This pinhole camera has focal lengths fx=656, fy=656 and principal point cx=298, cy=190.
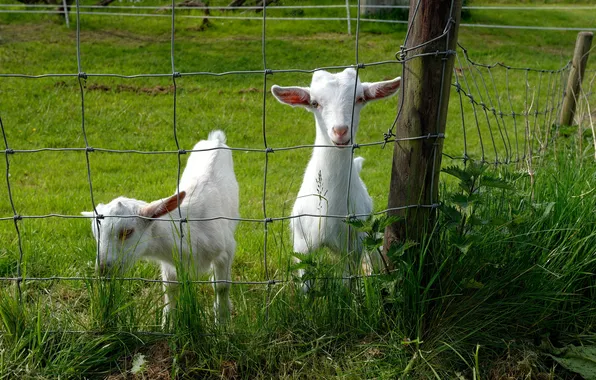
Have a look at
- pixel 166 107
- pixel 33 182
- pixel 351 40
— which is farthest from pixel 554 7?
pixel 33 182

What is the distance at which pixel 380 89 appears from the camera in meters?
3.88

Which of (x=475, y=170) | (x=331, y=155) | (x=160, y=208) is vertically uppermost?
(x=475, y=170)

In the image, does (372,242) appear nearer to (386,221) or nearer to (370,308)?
(386,221)

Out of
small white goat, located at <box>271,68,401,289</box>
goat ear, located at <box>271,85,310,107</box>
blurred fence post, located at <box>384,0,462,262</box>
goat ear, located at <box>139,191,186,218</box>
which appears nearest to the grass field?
blurred fence post, located at <box>384,0,462,262</box>

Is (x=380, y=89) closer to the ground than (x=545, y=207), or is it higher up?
higher up

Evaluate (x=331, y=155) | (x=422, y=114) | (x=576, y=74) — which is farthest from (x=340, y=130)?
(x=576, y=74)

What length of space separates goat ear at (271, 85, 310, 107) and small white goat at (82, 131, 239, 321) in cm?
57

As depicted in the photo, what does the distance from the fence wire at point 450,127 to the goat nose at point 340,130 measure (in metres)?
0.12

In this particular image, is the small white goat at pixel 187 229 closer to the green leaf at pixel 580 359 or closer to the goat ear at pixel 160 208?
the goat ear at pixel 160 208

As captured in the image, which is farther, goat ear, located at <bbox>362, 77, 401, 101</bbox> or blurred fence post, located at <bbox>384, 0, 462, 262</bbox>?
goat ear, located at <bbox>362, 77, 401, 101</bbox>

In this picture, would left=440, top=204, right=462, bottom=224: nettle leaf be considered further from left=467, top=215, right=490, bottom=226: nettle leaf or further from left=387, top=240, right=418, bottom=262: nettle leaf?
left=387, top=240, right=418, bottom=262: nettle leaf

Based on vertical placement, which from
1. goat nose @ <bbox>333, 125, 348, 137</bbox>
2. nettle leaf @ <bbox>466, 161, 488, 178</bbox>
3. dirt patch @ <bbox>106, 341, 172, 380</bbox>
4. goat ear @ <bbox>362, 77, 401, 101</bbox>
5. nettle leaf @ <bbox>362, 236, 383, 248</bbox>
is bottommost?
dirt patch @ <bbox>106, 341, 172, 380</bbox>

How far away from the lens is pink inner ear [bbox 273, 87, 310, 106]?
3.96 metres

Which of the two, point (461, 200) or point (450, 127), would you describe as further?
point (450, 127)
